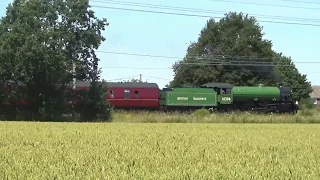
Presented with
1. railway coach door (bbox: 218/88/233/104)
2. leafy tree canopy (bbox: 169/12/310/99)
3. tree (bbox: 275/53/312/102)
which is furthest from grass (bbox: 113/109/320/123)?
tree (bbox: 275/53/312/102)

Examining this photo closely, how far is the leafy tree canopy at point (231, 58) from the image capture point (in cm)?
7931

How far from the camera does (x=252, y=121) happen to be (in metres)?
38.9

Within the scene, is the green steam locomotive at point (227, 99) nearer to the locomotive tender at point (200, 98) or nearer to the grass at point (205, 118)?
the locomotive tender at point (200, 98)

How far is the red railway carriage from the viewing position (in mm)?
45844

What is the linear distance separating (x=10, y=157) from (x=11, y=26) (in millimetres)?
31830

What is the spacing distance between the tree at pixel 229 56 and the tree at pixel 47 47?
38737 millimetres

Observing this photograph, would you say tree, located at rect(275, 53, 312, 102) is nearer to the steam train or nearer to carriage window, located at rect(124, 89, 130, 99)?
the steam train

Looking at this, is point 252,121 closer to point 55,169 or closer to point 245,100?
point 245,100

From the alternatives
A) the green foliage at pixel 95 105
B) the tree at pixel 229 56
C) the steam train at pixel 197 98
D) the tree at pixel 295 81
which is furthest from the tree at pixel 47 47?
the tree at pixel 295 81

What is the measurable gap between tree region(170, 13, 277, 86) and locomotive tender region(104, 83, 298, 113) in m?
28.5

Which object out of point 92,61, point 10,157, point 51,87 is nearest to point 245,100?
point 92,61

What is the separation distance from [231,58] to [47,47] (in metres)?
47.0

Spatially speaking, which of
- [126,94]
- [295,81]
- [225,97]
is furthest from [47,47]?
[295,81]

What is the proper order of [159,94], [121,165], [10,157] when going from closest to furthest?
1. [121,165]
2. [10,157]
3. [159,94]
